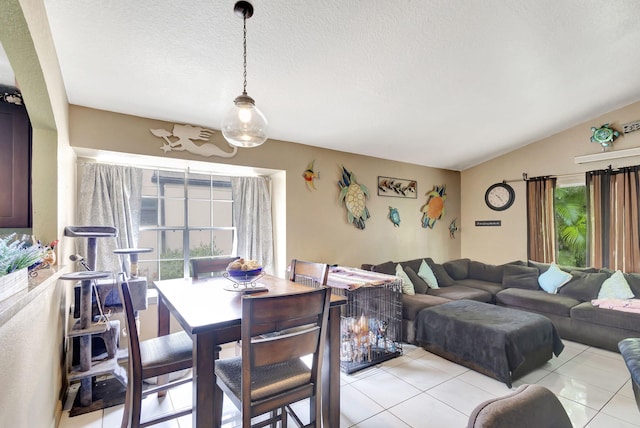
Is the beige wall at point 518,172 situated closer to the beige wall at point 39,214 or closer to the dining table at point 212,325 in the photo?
the dining table at point 212,325

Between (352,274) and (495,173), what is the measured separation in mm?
3787

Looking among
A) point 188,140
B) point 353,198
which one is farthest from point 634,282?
point 188,140

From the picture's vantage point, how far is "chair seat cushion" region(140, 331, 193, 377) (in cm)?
173

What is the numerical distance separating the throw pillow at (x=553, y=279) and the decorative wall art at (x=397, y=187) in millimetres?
2162

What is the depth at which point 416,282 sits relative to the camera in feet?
13.5

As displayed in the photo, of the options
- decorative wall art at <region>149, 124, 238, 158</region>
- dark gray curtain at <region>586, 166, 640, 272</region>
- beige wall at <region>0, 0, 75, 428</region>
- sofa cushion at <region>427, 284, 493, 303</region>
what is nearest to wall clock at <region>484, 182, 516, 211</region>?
dark gray curtain at <region>586, 166, 640, 272</region>

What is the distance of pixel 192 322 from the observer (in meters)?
1.44

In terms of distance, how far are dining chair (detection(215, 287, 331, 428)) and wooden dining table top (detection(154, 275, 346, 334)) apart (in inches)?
5.4

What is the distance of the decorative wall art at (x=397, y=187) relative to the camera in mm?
4844

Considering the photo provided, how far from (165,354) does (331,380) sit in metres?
1.02

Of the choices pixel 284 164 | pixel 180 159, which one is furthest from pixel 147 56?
pixel 284 164

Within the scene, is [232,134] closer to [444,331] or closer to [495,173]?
[444,331]

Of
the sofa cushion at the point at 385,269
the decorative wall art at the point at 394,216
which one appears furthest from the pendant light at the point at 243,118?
the decorative wall art at the point at 394,216

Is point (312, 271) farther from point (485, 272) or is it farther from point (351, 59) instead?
point (485, 272)
